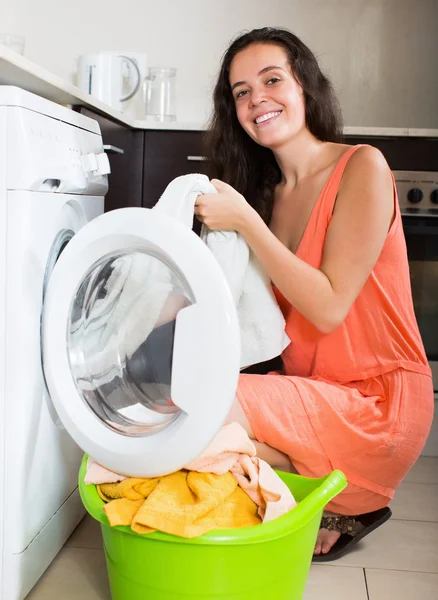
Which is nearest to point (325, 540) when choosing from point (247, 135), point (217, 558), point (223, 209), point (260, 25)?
point (217, 558)

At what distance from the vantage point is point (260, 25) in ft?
8.96

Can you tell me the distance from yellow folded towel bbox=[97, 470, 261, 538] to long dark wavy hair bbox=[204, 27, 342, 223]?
794mm

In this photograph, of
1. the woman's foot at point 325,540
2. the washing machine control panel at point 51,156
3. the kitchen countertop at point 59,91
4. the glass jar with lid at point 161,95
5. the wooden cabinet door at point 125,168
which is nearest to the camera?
the washing machine control panel at point 51,156

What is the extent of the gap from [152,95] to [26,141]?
145 cm

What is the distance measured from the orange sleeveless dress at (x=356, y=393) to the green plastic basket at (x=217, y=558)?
255mm

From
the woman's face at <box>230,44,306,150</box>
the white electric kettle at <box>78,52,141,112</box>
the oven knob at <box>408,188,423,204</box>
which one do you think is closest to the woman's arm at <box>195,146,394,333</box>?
the woman's face at <box>230,44,306,150</box>

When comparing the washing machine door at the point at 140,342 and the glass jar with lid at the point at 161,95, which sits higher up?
the glass jar with lid at the point at 161,95

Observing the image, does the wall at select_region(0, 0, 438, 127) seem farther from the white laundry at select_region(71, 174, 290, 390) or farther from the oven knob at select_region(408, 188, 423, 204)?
the white laundry at select_region(71, 174, 290, 390)

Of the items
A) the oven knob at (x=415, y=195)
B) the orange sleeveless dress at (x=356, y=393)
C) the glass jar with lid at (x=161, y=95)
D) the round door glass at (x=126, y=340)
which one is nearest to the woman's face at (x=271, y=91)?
the orange sleeveless dress at (x=356, y=393)

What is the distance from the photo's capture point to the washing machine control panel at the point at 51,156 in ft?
4.25

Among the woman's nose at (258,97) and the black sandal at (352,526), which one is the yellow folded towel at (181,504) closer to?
the black sandal at (352,526)

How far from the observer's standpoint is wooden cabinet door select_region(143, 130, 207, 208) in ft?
7.75

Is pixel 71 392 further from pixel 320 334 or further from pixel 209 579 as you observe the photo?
pixel 320 334

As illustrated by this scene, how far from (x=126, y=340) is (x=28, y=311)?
0.18 meters
